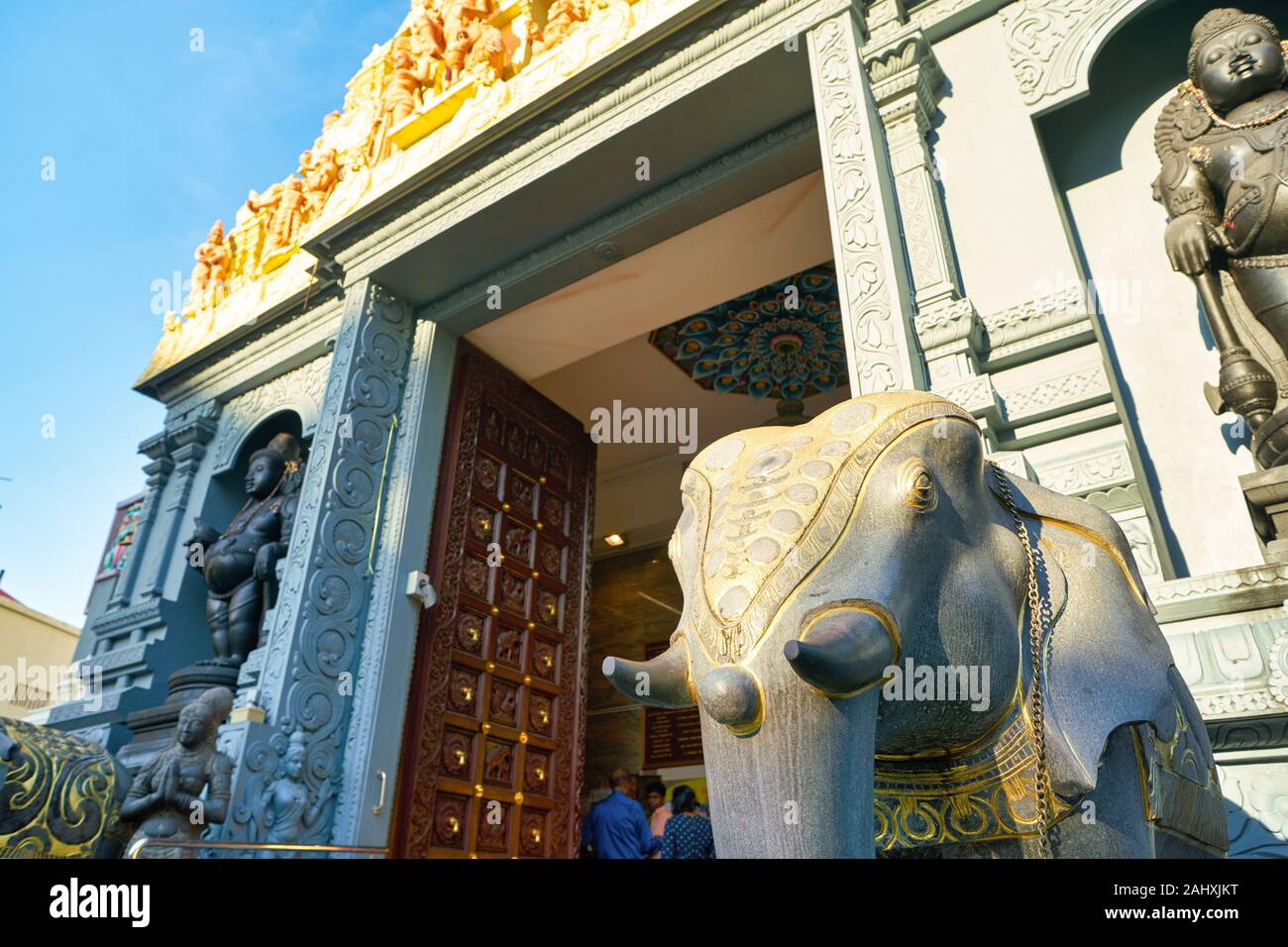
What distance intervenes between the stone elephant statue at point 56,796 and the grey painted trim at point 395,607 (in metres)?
1.23

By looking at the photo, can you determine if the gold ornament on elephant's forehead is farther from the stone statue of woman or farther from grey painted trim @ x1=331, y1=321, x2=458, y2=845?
grey painted trim @ x1=331, y1=321, x2=458, y2=845

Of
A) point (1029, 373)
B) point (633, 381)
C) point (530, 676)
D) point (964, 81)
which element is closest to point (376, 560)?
point (530, 676)

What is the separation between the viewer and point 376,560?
5.08m

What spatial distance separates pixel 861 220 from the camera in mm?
3359

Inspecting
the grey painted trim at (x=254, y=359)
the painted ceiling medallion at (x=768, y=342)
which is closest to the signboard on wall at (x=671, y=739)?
the painted ceiling medallion at (x=768, y=342)

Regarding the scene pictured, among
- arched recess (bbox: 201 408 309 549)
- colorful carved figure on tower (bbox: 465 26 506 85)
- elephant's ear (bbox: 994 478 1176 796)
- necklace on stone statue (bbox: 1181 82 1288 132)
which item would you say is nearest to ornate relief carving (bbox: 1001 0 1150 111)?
necklace on stone statue (bbox: 1181 82 1288 132)

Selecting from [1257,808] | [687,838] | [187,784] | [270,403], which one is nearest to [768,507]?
[1257,808]

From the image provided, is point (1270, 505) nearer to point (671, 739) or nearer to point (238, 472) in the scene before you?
point (671, 739)

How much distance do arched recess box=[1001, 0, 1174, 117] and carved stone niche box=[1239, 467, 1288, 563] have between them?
1.89m

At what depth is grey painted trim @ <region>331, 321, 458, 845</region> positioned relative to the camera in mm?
4434

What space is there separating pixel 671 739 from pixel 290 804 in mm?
4922

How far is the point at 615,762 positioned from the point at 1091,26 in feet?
25.0
